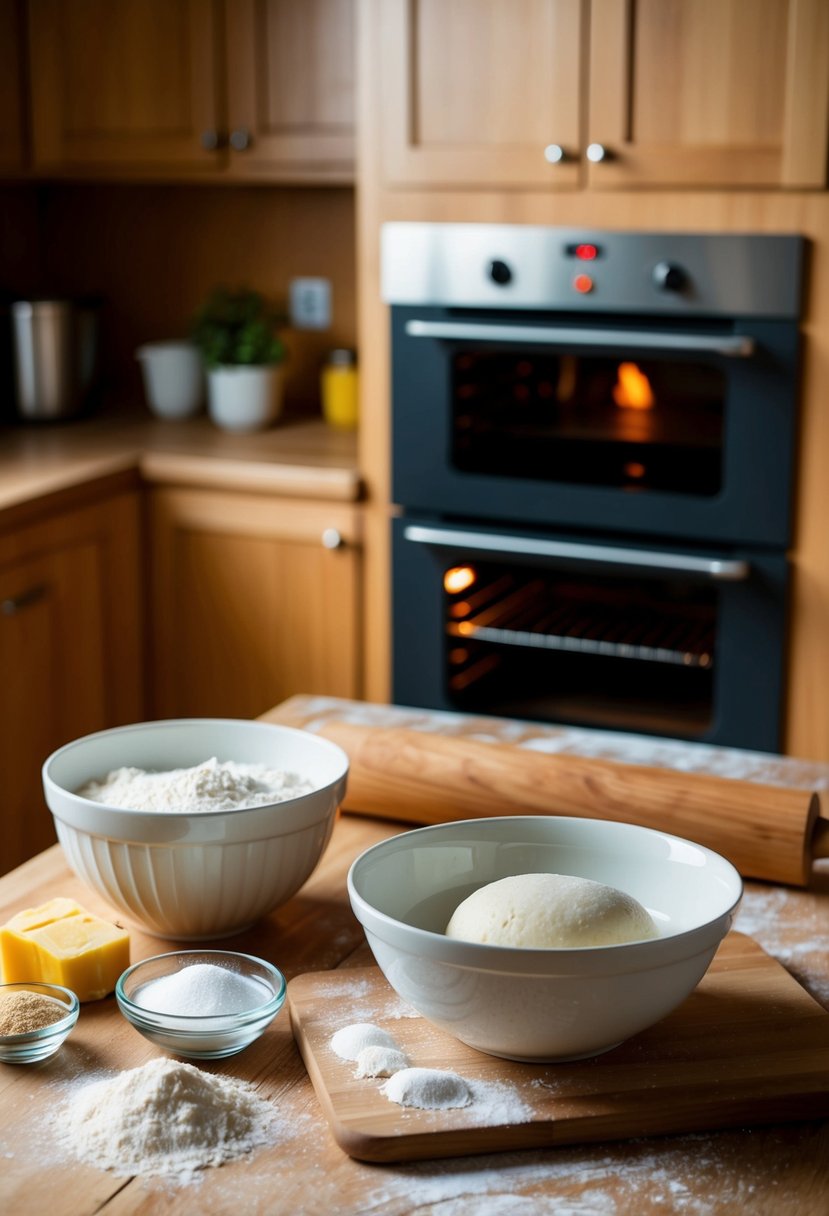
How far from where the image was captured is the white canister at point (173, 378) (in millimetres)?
3059

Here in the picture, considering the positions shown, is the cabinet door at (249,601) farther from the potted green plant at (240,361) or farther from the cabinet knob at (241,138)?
the cabinet knob at (241,138)

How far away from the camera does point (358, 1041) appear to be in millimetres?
869

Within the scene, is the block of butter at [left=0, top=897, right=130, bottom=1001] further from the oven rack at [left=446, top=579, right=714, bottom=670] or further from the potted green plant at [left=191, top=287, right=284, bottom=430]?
the potted green plant at [left=191, top=287, right=284, bottom=430]

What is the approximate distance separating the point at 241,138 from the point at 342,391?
0.54 meters

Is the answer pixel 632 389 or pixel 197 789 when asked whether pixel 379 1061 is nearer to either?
pixel 197 789

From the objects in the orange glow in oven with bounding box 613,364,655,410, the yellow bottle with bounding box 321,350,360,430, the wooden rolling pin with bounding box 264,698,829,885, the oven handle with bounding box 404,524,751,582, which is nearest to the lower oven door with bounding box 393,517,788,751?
the oven handle with bounding box 404,524,751,582

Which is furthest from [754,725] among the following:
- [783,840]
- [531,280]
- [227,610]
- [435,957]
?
[435,957]

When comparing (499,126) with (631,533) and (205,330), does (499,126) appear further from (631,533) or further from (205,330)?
(205,330)

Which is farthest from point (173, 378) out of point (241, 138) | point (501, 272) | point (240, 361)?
point (501, 272)

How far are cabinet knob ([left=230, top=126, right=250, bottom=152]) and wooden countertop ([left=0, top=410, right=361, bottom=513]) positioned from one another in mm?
556

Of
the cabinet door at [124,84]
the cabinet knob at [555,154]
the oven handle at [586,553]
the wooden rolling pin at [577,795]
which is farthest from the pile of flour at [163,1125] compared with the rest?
the cabinet door at [124,84]

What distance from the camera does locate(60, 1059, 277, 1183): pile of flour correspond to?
0.78 meters

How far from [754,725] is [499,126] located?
3.44ft

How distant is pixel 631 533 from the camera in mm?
2359
